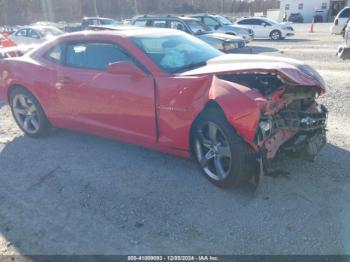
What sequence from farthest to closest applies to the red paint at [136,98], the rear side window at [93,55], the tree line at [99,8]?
the tree line at [99,8]
the rear side window at [93,55]
the red paint at [136,98]

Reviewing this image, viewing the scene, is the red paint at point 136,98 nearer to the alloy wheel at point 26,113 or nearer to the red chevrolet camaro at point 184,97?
the red chevrolet camaro at point 184,97

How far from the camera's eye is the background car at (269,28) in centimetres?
2009

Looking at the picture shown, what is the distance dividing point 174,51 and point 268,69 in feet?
4.41

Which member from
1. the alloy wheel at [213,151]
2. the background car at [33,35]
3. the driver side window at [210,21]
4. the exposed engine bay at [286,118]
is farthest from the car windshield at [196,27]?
the alloy wheel at [213,151]

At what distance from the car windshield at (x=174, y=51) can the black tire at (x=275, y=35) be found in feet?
57.5

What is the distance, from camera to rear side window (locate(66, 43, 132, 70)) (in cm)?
390

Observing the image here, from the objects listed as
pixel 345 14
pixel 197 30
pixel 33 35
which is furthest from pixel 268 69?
pixel 345 14

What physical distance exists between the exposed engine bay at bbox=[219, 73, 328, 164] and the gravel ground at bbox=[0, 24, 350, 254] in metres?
0.40

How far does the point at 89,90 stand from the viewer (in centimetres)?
403

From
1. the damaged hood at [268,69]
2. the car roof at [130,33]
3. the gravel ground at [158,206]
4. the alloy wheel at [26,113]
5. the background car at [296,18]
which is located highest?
the car roof at [130,33]

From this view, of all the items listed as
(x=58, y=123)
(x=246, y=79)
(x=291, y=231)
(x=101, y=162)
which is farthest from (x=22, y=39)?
(x=291, y=231)

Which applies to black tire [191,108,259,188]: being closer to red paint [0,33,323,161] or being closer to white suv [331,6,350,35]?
red paint [0,33,323,161]

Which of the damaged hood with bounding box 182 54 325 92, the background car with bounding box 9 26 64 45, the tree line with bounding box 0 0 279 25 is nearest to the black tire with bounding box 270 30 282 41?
the background car with bounding box 9 26 64 45

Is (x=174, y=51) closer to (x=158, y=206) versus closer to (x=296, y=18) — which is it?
(x=158, y=206)
